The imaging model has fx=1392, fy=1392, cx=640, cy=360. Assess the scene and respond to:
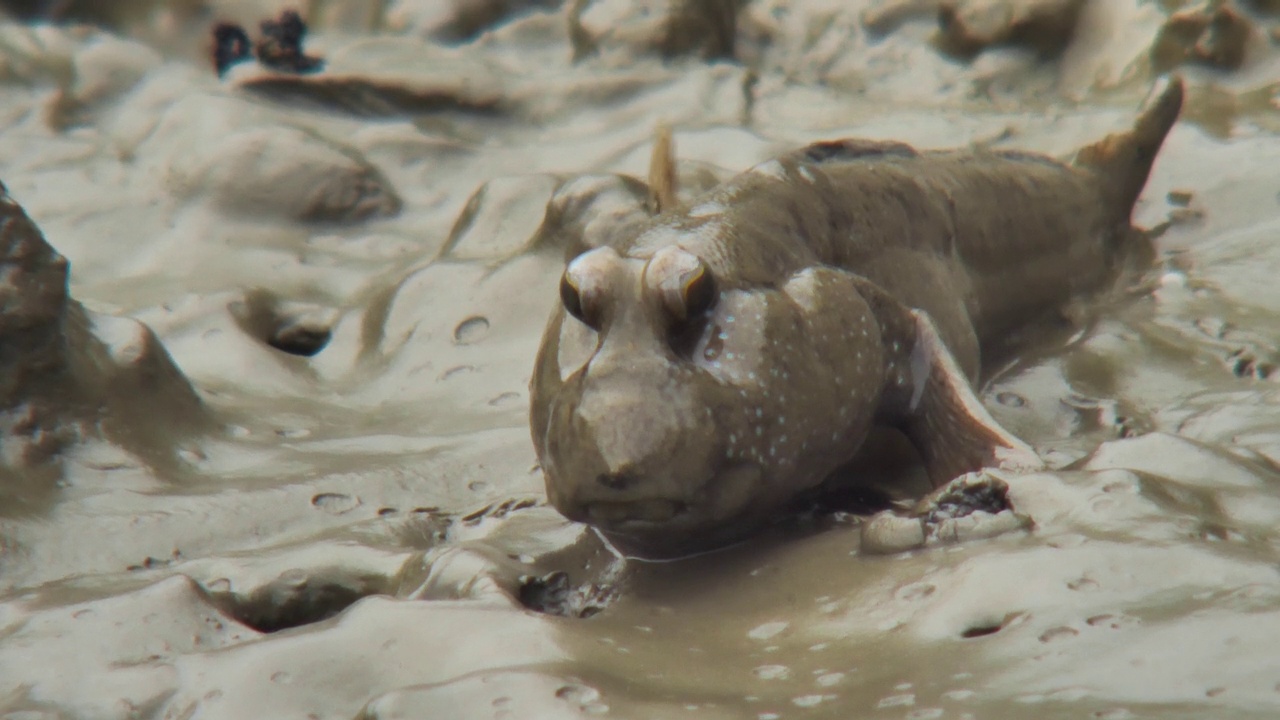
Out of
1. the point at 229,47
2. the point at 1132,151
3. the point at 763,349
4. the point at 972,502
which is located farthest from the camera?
the point at 229,47

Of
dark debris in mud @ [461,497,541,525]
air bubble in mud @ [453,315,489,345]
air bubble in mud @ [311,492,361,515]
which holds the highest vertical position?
air bubble in mud @ [453,315,489,345]

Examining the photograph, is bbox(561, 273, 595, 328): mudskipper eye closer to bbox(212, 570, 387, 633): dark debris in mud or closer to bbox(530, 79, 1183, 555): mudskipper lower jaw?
bbox(530, 79, 1183, 555): mudskipper lower jaw

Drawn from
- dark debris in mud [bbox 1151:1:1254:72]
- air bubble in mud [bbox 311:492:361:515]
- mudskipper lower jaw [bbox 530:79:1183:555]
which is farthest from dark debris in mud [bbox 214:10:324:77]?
dark debris in mud [bbox 1151:1:1254:72]

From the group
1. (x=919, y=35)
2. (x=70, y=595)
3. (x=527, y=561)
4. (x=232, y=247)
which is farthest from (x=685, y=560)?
(x=919, y=35)

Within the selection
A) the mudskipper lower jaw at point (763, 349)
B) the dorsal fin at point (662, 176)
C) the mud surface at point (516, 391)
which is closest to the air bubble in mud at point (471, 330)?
the mud surface at point (516, 391)

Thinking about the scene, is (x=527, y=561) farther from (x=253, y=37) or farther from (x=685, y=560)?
(x=253, y=37)

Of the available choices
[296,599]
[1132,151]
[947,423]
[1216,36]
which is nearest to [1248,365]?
[947,423]

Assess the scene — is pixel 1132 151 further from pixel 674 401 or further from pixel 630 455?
pixel 630 455
